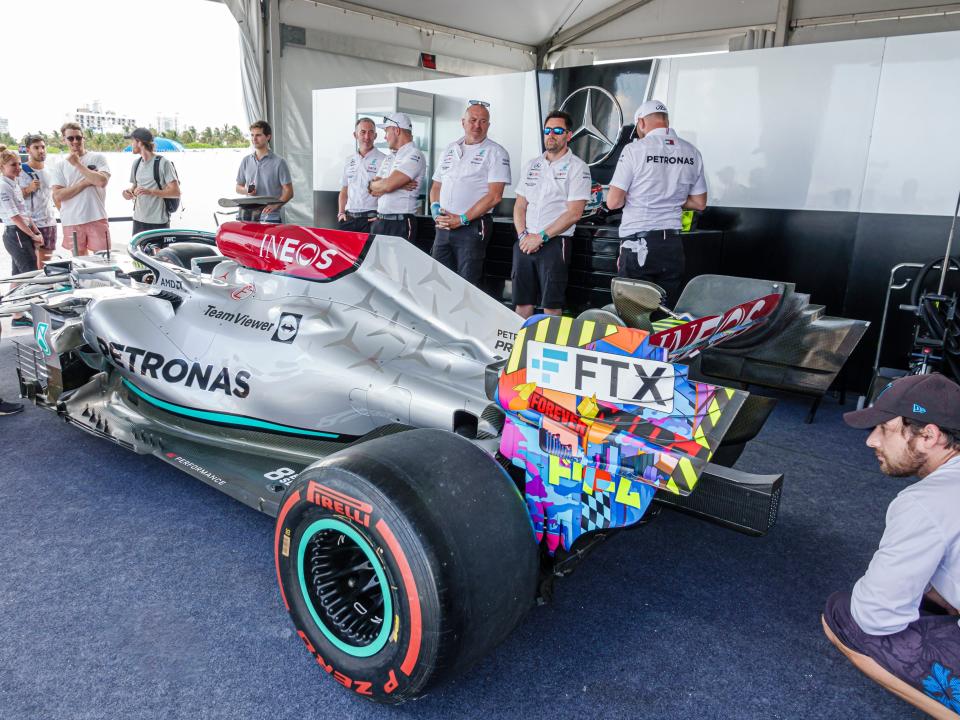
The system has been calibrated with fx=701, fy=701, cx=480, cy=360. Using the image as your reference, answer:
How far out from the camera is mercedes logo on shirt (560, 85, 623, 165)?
6.59 meters

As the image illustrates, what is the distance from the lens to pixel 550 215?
4.91 m

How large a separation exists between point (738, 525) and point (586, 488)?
1.33 feet

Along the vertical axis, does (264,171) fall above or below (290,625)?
above

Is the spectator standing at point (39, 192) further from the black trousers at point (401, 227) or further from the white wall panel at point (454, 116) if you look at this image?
the black trousers at point (401, 227)

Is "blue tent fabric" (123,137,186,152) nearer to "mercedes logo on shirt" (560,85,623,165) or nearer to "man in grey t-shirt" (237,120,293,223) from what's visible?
"man in grey t-shirt" (237,120,293,223)

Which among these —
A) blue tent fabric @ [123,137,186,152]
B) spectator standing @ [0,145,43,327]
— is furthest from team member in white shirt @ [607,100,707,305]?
blue tent fabric @ [123,137,186,152]

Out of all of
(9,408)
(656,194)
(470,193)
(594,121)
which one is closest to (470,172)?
(470,193)

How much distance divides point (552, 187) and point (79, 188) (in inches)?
178

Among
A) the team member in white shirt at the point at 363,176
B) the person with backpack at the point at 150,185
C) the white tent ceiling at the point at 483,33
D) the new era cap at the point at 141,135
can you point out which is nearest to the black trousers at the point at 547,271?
the team member in white shirt at the point at 363,176

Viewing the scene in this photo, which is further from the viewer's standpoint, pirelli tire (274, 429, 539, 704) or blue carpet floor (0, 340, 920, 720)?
blue carpet floor (0, 340, 920, 720)

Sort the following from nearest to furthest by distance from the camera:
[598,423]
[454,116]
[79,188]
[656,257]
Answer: [598,423], [656,257], [79,188], [454,116]

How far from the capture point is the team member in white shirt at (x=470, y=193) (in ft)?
17.2

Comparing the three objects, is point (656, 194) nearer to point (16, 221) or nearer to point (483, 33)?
point (16, 221)

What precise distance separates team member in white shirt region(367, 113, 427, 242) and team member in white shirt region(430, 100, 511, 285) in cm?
38
